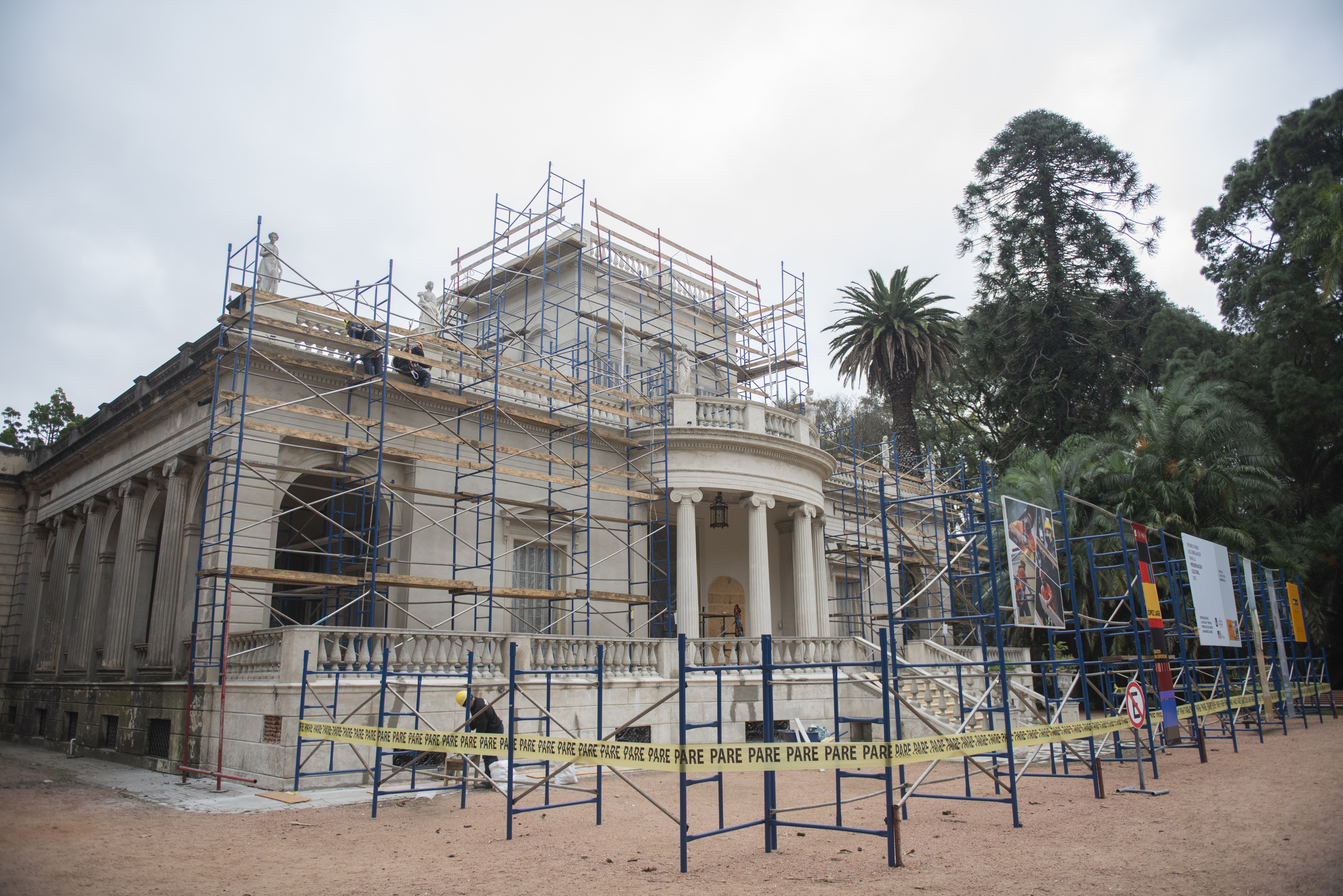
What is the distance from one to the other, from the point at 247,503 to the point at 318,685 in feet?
19.1

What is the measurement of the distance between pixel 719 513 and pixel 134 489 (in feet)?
48.4

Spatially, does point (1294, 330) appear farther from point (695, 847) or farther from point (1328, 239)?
point (695, 847)

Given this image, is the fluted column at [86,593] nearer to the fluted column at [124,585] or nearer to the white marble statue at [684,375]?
the fluted column at [124,585]

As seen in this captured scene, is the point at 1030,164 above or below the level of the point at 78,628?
above

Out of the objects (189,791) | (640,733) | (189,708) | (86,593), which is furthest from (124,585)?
(640,733)

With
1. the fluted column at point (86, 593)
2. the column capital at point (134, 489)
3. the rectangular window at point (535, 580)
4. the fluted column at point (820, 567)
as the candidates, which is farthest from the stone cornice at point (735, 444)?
the fluted column at point (86, 593)

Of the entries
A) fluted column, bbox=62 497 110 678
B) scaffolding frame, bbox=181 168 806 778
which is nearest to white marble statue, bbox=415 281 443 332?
scaffolding frame, bbox=181 168 806 778

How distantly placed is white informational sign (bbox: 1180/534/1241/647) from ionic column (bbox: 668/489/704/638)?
10926 millimetres

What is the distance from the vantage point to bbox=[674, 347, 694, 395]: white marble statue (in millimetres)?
26719

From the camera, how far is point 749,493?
2495 centimetres

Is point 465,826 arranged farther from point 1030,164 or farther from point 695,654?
point 1030,164

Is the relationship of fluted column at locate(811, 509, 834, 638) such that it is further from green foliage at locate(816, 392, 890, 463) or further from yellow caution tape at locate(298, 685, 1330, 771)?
green foliage at locate(816, 392, 890, 463)

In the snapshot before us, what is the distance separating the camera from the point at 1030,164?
4678 cm

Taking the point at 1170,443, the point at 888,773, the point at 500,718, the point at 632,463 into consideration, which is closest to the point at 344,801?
the point at 500,718
